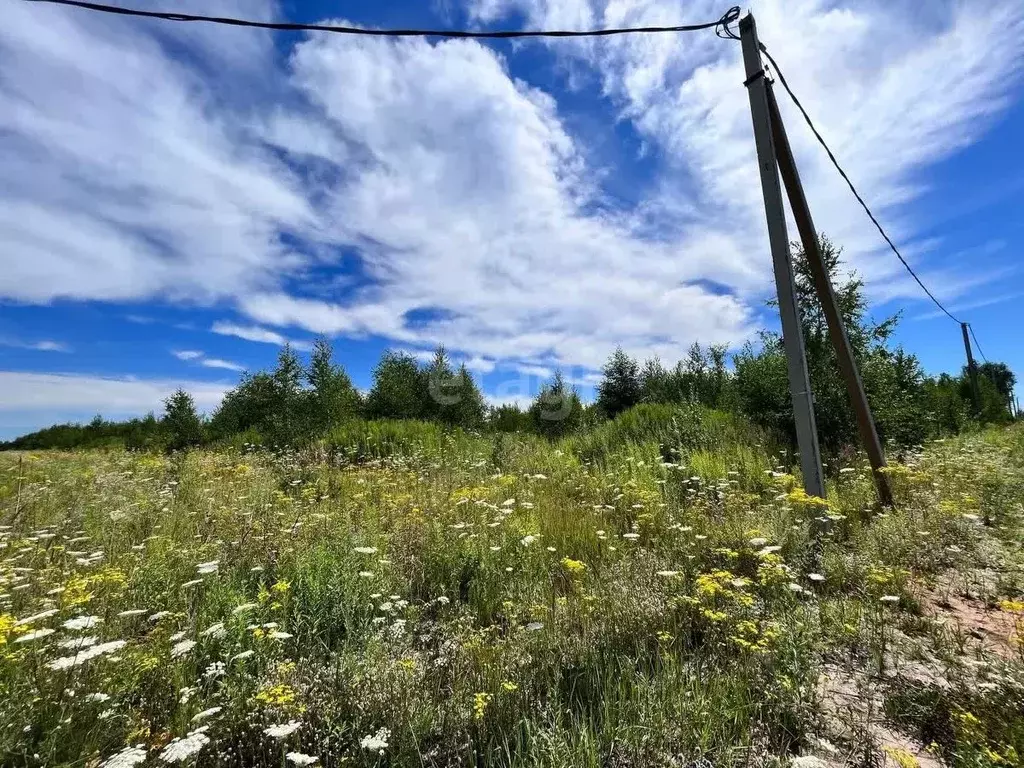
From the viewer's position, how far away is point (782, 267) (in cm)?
488

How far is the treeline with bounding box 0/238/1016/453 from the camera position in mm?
10219

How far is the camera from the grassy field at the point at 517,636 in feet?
6.89

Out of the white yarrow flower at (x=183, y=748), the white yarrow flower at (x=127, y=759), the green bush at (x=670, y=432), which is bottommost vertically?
the white yarrow flower at (x=127, y=759)

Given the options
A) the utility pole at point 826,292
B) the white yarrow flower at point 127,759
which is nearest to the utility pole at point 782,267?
the utility pole at point 826,292

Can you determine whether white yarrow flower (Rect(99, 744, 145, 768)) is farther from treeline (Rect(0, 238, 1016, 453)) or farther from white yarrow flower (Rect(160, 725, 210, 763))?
treeline (Rect(0, 238, 1016, 453))

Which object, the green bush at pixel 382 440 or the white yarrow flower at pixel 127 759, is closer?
the white yarrow flower at pixel 127 759

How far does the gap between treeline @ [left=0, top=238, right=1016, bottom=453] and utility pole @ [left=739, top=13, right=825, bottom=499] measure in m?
5.70

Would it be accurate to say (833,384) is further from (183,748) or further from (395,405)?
(395,405)

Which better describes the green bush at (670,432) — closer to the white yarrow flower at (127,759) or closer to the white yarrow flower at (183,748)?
the white yarrow flower at (183,748)

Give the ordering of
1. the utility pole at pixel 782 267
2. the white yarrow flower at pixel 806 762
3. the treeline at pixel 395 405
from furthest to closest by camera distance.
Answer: the treeline at pixel 395 405, the utility pole at pixel 782 267, the white yarrow flower at pixel 806 762

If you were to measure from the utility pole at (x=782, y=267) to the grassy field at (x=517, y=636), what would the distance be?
25.5 inches

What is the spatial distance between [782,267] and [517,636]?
445cm

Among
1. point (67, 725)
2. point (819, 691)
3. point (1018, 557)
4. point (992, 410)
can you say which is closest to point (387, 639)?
point (67, 725)

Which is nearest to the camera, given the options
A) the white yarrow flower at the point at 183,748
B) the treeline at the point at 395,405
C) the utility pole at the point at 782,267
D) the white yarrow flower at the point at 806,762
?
the white yarrow flower at the point at 183,748
